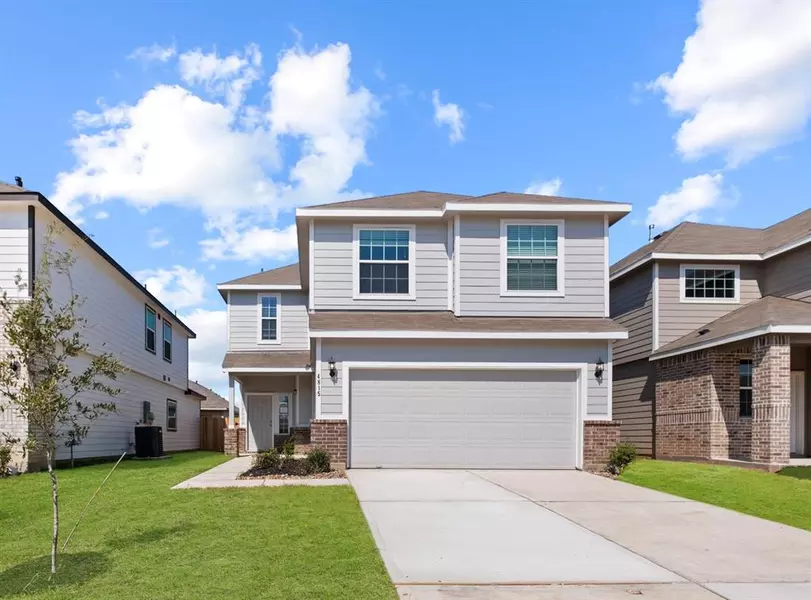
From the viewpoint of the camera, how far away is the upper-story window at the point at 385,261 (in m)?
13.6

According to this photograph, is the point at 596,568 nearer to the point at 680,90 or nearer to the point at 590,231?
→ the point at 590,231

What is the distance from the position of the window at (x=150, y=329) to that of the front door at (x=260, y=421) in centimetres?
383

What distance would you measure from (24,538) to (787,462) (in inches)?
498

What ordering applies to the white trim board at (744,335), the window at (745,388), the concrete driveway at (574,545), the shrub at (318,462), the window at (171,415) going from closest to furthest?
the concrete driveway at (574,545)
the shrub at (318,462)
the white trim board at (744,335)
the window at (745,388)
the window at (171,415)

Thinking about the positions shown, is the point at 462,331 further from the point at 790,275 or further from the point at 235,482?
the point at 790,275

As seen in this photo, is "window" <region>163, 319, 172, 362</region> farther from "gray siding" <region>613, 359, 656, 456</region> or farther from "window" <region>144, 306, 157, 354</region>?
"gray siding" <region>613, 359, 656, 456</region>

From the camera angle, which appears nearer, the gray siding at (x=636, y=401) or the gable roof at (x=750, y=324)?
the gable roof at (x=750, y=324)

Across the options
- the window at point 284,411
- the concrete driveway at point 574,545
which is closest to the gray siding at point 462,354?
the concrete driveway at point 574,545

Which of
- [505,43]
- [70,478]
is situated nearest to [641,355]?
[505,43]

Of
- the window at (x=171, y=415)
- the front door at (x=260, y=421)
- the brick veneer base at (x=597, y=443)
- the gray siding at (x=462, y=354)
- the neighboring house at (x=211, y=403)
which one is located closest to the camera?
the gray siding at (x=462, y=354)

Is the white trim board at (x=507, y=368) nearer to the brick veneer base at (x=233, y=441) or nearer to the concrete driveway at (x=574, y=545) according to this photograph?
the concrete driveway at (x=574, y=545)

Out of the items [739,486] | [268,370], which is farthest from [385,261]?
[739,486]

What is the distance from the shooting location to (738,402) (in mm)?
13898

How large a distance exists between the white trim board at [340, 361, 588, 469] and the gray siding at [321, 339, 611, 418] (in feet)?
0.24
